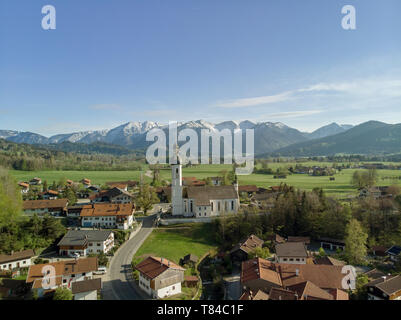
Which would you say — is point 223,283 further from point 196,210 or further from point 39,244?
point 39,244

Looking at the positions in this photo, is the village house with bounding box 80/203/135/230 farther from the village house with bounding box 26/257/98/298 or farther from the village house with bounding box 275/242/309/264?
the village house with bounding box 275/242/309/264

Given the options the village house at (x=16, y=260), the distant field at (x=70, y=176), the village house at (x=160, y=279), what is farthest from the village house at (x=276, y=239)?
the distant field at (x=70, y=176)

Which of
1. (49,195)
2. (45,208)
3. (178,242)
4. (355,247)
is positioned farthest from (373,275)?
(49,195)

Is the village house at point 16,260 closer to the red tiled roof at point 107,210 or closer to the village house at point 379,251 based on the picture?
the red tiled roof at point 107,210
